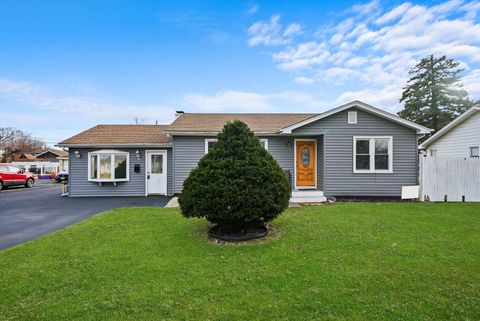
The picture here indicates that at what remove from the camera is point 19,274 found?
4.14m

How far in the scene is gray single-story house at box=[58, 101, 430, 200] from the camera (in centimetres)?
1149

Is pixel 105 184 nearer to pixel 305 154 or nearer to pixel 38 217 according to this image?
pixel 38 217

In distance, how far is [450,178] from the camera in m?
10.6

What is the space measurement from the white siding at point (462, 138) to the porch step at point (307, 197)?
8.96 m

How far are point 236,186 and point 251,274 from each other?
6.01ft

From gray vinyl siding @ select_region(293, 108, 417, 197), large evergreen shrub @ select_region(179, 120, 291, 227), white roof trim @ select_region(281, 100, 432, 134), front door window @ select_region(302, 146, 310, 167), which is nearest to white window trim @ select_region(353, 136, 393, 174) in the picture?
gray vinyl siding @ select_region(293, 108, 417, 197)

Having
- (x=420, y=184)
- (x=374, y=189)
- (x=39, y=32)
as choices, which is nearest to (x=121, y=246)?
(x=374, y=189)

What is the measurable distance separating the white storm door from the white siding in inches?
613

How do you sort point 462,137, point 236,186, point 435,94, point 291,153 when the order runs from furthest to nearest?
1. point 435,94
2. point 462,137
3. point 291,153
4. point 236,186

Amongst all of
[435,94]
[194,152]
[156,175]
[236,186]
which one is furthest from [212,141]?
[435,94]

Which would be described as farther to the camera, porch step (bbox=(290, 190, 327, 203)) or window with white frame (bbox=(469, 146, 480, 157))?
window with white frame (bbox=(469, 146, 480, 157))

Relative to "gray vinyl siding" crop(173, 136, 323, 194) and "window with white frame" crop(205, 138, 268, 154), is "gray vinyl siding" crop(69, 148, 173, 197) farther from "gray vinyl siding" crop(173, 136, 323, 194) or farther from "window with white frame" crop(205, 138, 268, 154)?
"window with white frame" crop(205, 138, 268, 154)

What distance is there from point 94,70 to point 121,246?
15.1 m

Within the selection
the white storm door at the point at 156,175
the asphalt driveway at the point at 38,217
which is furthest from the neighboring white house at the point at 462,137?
the asphalt driveway at the point at 38,217
